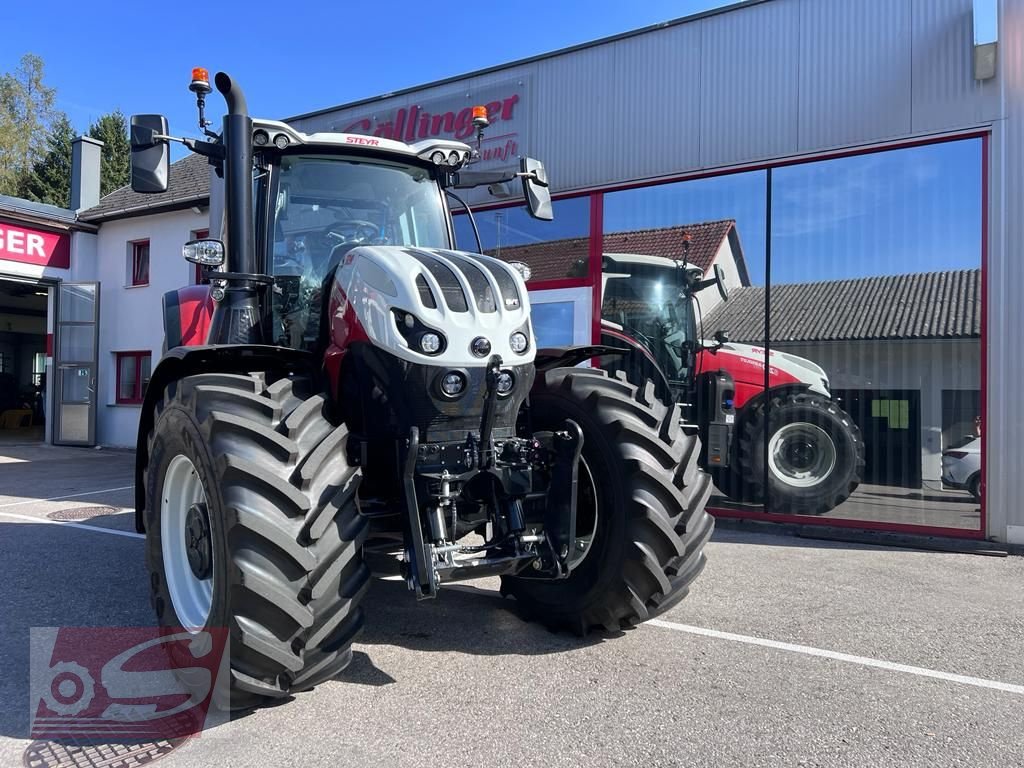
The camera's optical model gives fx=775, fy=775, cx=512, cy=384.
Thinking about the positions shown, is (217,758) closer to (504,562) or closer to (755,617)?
(504,562)

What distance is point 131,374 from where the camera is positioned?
16.8m

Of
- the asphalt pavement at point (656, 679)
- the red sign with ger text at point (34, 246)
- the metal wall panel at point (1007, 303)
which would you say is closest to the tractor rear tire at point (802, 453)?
the metal wall panel at point (1007, 303)

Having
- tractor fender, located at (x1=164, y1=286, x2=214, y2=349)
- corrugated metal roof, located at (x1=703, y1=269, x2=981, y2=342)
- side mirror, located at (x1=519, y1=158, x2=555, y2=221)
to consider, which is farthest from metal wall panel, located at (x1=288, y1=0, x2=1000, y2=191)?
tractor fender, located at (x1=164, y1=286, x2=214, y2=349)

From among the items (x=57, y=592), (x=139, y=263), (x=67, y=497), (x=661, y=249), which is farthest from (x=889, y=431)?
(x=139, y=263)

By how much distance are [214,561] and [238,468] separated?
1.48 ft

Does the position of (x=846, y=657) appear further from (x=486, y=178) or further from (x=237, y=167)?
(x=237, y=167)

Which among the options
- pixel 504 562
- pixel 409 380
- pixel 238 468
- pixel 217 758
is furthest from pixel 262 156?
pixel 217 758

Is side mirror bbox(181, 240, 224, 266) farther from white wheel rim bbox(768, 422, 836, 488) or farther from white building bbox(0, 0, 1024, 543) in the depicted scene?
white wheel rim bbox(768, 422, 836, 488)

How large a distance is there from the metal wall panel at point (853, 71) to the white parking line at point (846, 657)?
5.50 metres

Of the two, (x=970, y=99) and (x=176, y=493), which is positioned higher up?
(x=970, y=99)

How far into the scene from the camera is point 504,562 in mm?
3410

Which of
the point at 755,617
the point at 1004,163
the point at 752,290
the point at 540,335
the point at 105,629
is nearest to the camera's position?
the point at 105,629

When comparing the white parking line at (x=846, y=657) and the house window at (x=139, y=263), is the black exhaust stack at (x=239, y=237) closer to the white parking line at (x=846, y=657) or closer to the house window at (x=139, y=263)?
the white parking line at (x=846, y=657)

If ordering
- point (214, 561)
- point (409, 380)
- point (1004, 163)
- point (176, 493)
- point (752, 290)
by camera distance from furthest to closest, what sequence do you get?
1. point (752, 290)
2. point (1004, 163)
3. point (176, 493)
4. point (409, 380)
5. point (214, 561)
